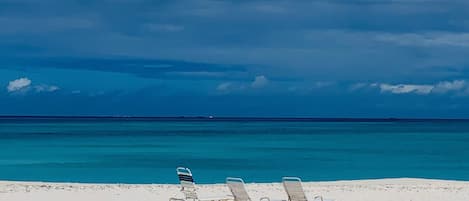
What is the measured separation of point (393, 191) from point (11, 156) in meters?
25.0

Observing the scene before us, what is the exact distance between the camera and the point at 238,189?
12547 millimetres

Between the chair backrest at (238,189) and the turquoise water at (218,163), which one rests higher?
the turquoise water at (218,163)

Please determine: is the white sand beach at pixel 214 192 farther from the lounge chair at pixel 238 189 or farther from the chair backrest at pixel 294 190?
the lounge chair at pixel 238 189

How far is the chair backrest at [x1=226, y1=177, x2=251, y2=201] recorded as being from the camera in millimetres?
12453

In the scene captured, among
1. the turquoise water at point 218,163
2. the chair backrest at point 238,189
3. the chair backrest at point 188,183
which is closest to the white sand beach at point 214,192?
the chair backrest at point 188,183

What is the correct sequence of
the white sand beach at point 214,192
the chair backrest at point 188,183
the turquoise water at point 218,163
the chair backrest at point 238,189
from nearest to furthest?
the chair backrest at point 238,189 → the chair backrest at point 188,183 → the white sand beach at point 214,192 → the turquoise water at point 218,163

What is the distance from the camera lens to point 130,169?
31.0 metres

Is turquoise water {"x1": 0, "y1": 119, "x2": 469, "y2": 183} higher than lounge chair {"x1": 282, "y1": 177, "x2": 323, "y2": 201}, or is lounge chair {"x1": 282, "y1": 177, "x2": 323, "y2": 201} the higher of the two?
turquoise water {"x1": 0, "y1": 119, "x2": 469, "y2": 183}

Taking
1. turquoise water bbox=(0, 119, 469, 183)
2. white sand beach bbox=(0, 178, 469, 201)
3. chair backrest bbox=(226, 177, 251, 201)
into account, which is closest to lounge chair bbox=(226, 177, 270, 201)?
chair backrest bbox=(226, 177, 251, 201)

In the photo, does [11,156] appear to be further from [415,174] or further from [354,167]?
[415,174]

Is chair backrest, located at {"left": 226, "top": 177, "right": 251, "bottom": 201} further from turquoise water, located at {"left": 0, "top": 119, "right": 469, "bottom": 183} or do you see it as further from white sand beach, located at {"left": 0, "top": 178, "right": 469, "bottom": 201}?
turquoise water, located at {"left": 0, "top": 119, "right": 469, "bottom": 183}

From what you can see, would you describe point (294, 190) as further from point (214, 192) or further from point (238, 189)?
point (214, 192)

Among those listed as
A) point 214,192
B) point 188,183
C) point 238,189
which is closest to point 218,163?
point 214,192

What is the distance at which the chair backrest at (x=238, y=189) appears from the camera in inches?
490
